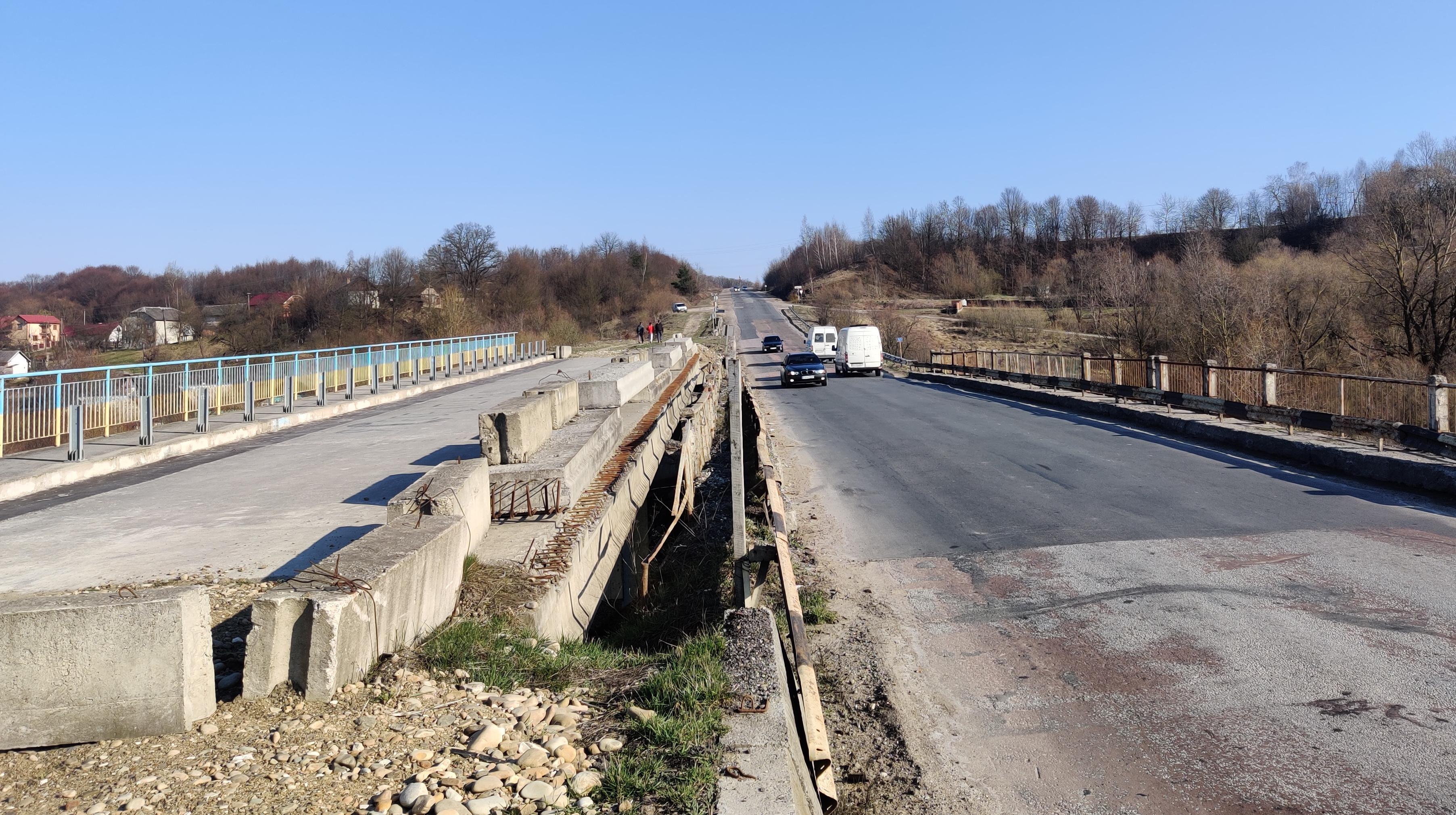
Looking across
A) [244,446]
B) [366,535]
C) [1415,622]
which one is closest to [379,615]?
[366,535]

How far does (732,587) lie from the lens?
8.03 m

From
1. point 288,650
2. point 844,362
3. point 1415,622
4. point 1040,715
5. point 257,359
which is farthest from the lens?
point 844,362

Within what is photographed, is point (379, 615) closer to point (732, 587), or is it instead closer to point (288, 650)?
point (288, 650)

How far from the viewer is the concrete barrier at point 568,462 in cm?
830

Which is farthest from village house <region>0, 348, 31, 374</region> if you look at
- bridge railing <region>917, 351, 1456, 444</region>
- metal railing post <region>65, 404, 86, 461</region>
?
bridge railing <region>917, 351, 1456, 444</region>

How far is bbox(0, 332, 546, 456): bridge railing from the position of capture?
14594 mm

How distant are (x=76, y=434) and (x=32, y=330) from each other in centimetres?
4644

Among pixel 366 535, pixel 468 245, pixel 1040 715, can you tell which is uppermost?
pixel 468 245

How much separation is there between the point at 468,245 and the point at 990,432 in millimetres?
93122

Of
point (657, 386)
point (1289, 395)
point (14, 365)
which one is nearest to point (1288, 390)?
point (1289, 395)

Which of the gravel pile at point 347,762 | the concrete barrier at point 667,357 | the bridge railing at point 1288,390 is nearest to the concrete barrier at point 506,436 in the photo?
the gravel pile at point 347,762

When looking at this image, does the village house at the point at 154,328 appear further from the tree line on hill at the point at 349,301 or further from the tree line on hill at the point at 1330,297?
the tree line on hill at the point at 1330,297

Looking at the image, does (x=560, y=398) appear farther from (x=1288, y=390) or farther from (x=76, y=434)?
(x=1288, y=390)

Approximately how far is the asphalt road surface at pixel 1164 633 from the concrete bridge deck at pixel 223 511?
506cm
